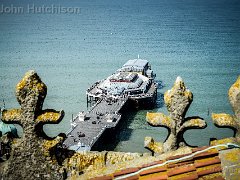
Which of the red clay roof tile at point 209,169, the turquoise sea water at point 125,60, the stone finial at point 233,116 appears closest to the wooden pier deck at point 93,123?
the turquoise sea water at point 125,60

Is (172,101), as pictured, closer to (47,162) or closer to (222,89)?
(47,162)

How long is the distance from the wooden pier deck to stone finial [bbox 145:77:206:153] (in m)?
36.3

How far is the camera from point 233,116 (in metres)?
6.41

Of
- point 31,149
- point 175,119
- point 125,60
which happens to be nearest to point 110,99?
point 125,60

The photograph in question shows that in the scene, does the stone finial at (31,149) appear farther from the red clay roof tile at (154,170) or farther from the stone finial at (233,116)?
the stone finial at (233,116)

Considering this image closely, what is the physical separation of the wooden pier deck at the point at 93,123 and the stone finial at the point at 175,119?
36281 mm

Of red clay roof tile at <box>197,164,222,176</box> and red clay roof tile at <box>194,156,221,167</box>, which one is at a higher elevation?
red clay roof tile at <box>194,156,221,167</box>

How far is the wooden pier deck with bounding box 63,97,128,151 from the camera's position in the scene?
156 feet

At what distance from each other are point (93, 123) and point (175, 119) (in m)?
51.2

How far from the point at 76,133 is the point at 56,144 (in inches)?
1799

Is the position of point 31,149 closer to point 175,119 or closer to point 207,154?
point 175,119

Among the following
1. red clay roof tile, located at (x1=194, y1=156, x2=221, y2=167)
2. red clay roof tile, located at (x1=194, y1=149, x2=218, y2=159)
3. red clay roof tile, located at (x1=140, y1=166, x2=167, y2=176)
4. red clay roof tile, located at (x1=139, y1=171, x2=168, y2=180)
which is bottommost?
red clay roof tile, located at (x1=139, y1=171, x2=168, y2=180)

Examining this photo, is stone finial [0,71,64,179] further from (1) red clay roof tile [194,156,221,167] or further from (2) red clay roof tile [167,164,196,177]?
(1) red clay roof tile [194,156,221,167]

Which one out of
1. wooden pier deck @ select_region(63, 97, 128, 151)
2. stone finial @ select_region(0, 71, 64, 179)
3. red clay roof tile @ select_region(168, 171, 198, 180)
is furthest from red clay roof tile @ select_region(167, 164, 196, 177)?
wooden pier deck @ select_region(63, 97, 128, 151)
